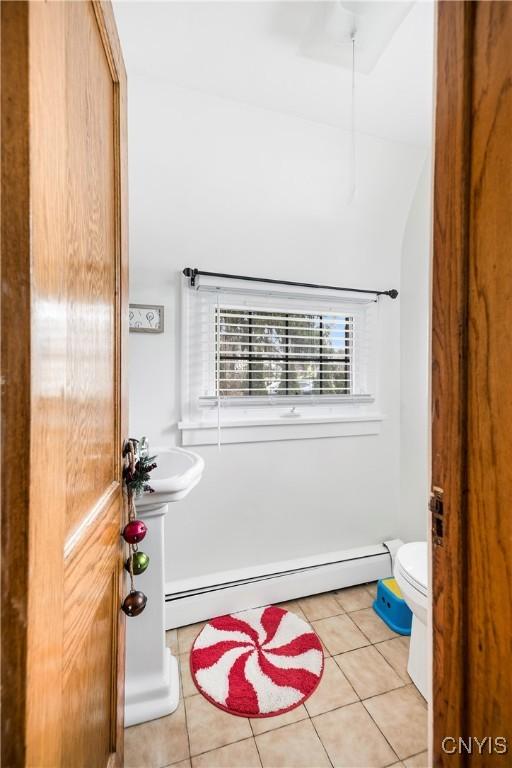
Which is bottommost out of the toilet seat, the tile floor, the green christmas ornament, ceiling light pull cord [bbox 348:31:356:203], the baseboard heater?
the tile floor

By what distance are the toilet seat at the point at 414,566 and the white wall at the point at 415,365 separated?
549mm

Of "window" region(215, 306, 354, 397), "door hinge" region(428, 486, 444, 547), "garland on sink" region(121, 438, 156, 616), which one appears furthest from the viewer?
"window" region(215, 306, 354, 397)

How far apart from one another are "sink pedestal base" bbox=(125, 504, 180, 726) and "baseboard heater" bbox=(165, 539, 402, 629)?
386 mm

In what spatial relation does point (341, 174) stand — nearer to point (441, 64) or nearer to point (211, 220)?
point (211, 220)

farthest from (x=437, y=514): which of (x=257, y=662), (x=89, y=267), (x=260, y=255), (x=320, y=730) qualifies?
(x=260, y=255)

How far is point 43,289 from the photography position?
0.40 metres

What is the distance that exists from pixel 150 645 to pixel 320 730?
67 centimetres

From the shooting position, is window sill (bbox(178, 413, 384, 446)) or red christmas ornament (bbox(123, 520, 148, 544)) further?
window sill (bbox(178, 413, 384, 446))

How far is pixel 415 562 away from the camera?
145 cm

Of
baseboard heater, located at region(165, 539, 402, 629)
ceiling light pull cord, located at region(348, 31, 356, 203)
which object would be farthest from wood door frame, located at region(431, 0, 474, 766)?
baseboard heater, located at region(165, 539, 402, 629)

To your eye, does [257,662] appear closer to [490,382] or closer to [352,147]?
[490,382]

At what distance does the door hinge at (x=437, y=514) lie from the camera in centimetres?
67

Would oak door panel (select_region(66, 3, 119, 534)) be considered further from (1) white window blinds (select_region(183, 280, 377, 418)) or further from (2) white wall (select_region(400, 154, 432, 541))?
(2) white wall (select_region(400, 154, 432, 541))

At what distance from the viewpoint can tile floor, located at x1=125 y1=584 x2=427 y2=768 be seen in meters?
1.13
